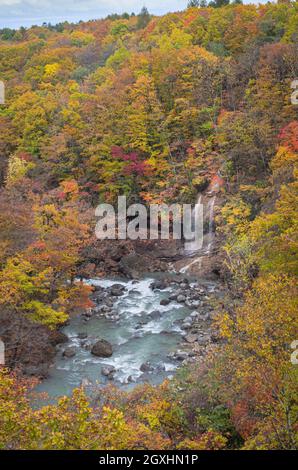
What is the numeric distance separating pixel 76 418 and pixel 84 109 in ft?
111

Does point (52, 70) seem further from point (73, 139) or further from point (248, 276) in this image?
point (248, 276)

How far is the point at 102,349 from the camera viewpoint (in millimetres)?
21562

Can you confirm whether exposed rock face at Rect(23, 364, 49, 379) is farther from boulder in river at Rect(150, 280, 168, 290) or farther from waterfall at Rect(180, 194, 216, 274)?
waterfall at Rect(180, 194, 216, 274)

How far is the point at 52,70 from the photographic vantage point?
5656cm

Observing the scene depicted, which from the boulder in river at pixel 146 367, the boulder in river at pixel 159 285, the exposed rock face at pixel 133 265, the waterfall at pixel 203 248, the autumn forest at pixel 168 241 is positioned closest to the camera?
the autumn forest at pixel 168 241

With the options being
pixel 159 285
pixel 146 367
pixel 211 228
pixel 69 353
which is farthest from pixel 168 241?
pixel 146 367

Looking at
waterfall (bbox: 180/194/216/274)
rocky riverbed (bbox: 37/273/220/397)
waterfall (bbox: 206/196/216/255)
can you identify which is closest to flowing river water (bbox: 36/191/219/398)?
rocky riverbed (bbox: 37/273/220/397)

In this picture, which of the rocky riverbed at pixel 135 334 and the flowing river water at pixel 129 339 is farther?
the rocky riverbed at pixel 135 334

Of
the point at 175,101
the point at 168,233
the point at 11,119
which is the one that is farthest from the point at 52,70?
the point at 168,233

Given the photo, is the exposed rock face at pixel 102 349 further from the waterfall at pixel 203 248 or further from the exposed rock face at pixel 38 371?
the waterfall at pixel 203 248

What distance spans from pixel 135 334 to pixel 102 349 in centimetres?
249

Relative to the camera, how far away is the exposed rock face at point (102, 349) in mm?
21484

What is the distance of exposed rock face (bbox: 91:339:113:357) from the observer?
2148 cm

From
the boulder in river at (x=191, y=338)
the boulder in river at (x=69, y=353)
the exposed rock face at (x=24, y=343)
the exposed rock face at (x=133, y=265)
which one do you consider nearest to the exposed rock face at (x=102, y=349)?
the boulder in river at (x=69, y=353)
